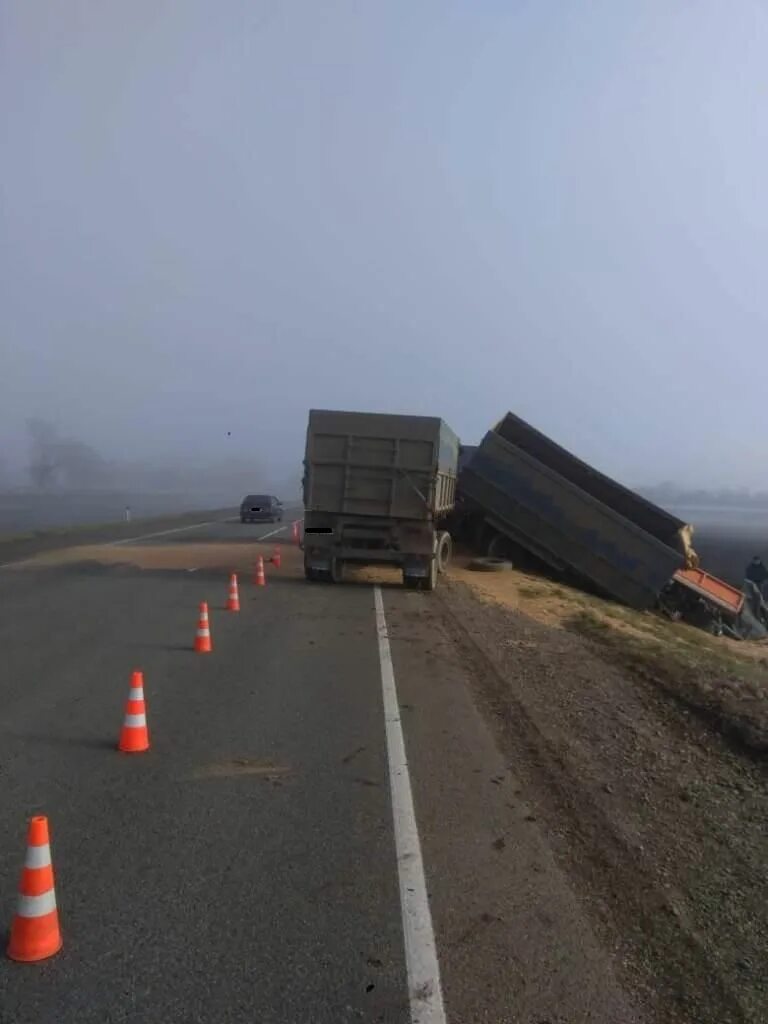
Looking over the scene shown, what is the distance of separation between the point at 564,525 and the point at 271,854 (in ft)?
60.6

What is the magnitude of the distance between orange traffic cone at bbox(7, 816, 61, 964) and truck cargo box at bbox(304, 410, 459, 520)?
15.6 m

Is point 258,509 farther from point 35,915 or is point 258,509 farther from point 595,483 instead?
point 35,915

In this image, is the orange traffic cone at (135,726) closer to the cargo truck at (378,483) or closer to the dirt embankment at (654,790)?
the dirt embankment at (654,790)

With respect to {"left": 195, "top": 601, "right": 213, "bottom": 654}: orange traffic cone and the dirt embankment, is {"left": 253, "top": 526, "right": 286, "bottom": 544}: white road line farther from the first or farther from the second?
{"left": 195, "top": 601, "right": 213, "bottom": 654}: orange traffic cone

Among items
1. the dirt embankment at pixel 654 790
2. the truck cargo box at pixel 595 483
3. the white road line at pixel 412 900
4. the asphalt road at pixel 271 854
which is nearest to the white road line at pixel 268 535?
the truck cargo box at pixel 595 483

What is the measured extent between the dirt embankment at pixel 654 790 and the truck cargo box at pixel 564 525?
6477 millimetres

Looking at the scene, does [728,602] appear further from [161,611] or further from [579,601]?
[161,611]

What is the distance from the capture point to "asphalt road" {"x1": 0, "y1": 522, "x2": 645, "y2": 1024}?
12.3 ft

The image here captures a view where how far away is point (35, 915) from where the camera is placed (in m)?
3.94

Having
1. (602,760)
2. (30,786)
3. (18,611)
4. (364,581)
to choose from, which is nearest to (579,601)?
(364,581)

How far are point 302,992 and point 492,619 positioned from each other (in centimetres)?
1284

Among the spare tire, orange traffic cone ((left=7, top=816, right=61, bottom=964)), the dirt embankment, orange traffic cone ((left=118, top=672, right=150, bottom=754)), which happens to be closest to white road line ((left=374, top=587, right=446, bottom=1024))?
the dirt embankment

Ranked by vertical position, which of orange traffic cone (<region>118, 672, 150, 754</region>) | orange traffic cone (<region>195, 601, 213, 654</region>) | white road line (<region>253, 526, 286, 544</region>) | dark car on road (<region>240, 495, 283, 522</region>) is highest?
orange traffic cone (<region>118, 672, 150, 754</region>)

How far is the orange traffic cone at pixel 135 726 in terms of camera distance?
7105 mm
